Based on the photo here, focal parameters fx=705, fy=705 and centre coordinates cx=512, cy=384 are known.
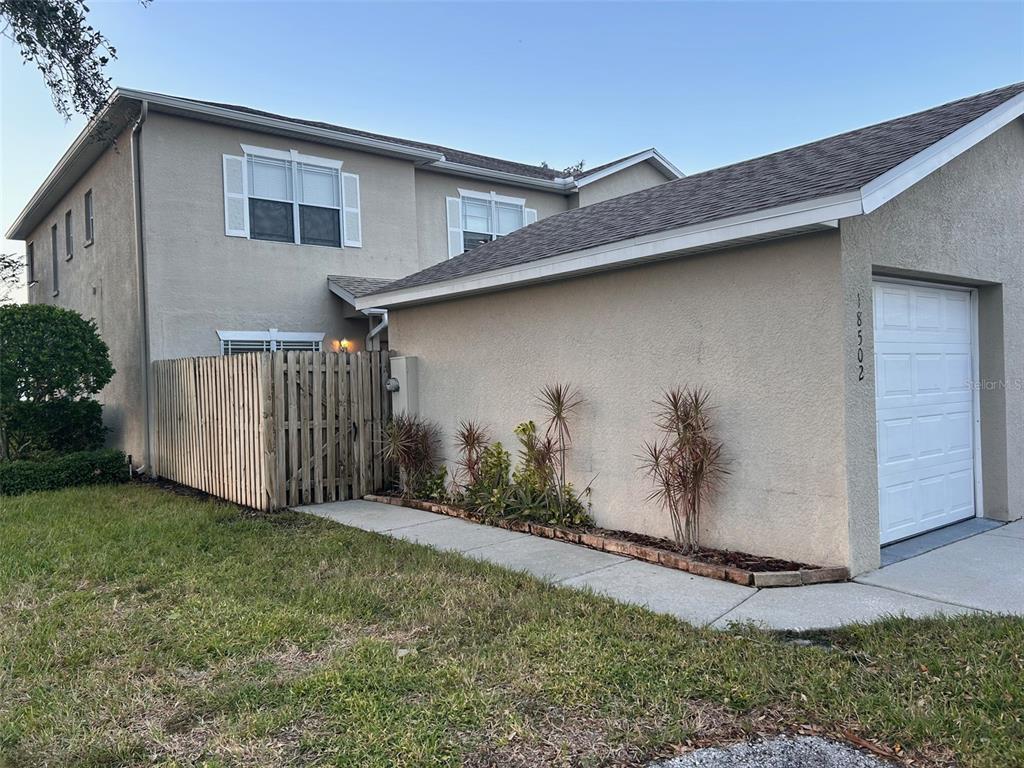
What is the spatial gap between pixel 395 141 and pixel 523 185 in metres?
3.19

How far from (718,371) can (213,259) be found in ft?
30.2

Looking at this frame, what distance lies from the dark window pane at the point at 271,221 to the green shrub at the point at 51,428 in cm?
412


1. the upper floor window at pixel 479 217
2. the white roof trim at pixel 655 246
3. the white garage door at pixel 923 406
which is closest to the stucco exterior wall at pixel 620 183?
the upper floor window at pixel 479 217

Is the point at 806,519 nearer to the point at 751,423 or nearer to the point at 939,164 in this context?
the point at 751,423

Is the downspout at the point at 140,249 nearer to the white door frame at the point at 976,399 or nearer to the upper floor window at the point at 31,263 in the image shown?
the upper floor window at the point at 31,263

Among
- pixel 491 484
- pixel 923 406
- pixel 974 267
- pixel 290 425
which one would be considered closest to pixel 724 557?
pixel 923 406

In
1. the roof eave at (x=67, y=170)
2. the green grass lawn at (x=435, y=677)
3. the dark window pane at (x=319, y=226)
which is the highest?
the roof eave at (x=67, y=170)

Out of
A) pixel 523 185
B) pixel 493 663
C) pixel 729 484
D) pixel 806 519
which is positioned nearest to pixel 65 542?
pixel 493 663

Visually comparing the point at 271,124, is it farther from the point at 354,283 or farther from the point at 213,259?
the point at 354,283

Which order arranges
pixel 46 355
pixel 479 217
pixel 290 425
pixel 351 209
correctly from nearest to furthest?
pixel 290 425, pixel 46 355, pixel 351 209, pixel 479 217

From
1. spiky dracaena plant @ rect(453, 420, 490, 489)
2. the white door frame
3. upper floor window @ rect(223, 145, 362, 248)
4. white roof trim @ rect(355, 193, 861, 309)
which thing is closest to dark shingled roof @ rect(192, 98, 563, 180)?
upper floor window @ rect(223, 145, 362, 248)
